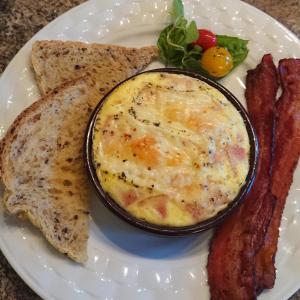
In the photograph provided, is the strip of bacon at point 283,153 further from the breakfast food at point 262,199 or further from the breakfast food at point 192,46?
the breakfast food at point 192,46

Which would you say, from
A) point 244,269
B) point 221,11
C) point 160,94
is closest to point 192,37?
point 221,11

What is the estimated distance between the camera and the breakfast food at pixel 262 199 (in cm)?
224

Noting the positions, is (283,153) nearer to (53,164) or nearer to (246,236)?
(246,236)

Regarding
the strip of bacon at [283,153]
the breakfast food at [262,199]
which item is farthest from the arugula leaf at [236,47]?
the strip of bacon at [283,153]

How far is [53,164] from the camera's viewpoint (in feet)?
7.73

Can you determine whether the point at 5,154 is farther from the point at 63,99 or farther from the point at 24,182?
the point at 63,99

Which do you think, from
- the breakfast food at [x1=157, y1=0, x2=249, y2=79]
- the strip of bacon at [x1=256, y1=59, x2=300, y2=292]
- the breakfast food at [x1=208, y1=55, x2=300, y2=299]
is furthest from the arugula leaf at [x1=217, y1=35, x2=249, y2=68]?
the strip of bacon at [x1=256, y1=59, x2=300, y2=292]

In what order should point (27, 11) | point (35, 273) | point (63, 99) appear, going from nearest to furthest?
point (35, 273), point (63, 99), point (27, 11)

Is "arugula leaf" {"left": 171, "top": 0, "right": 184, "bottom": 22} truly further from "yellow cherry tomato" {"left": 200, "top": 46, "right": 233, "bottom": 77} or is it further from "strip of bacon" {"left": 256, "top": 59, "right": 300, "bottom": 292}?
"strip of bacon" {"left": 256, "top": 59, "right": 300, "bottom": 292}

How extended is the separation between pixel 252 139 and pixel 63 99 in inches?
39.6

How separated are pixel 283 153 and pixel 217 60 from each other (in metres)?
0.63

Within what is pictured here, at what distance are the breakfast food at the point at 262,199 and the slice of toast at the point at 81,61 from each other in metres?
0.68

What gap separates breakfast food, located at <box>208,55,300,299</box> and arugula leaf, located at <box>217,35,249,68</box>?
10 cm

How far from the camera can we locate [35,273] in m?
2.21
